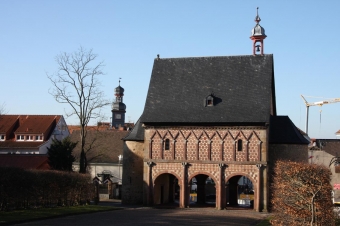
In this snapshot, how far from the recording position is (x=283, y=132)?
48562 millimetres

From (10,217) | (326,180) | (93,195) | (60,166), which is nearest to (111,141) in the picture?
(60,166)

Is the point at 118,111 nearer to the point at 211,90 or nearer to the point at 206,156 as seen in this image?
the point at 211,90

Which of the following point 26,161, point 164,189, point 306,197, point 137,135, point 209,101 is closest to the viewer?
point 306,197

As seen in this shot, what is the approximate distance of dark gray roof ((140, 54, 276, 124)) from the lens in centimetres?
4694

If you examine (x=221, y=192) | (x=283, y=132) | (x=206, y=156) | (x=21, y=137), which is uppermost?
(x=21, y=137)

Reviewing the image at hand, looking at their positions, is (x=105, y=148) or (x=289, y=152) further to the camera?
(x=105, y=148)

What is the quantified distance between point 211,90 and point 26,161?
2135 centimetres

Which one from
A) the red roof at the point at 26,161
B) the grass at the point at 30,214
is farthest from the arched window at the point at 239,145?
the red roof at the point at 26,161

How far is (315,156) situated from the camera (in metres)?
76.9

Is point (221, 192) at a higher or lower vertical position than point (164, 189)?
lower

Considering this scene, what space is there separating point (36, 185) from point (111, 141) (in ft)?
106

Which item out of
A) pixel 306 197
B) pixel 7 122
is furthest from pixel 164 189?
pixel 7 122

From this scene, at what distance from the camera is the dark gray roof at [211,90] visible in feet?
154

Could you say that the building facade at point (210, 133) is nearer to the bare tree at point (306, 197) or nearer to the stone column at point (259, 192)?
the stone column at point (259, 192)
